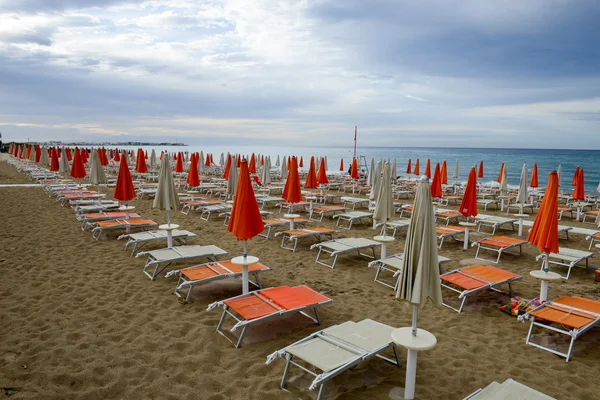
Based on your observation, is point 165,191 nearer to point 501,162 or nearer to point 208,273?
point 208,273

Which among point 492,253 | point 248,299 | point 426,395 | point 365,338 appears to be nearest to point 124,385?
point 248,299

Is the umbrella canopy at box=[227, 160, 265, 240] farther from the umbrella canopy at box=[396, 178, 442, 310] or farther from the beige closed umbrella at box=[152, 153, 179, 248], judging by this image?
the beige closed umbrella at box=[152, 153, 179, 248]

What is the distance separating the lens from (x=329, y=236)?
9.94 metres

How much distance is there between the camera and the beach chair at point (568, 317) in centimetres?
410

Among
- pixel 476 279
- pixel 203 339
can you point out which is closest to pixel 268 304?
pixel 203 339

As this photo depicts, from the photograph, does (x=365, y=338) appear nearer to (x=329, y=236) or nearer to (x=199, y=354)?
(x=199, y=354)

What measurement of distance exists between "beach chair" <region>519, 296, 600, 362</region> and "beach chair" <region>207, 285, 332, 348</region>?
245 cm

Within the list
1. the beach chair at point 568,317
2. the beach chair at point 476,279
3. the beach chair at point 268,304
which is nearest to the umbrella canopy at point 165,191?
the beach chair at point 268,304

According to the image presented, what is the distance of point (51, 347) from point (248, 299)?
85.8 inches

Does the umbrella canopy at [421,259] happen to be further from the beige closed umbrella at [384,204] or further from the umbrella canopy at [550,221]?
the beige closed umbrella at [384,204]

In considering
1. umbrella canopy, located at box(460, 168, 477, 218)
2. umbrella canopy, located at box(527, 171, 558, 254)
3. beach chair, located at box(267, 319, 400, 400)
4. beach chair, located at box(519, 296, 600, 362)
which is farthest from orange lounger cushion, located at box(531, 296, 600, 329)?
umbrella canopy, located at box(460, 168, 477, 218)

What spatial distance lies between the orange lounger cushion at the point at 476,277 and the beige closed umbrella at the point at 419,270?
105 inches

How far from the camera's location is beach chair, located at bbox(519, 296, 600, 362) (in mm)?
4102

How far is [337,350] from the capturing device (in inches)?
139
